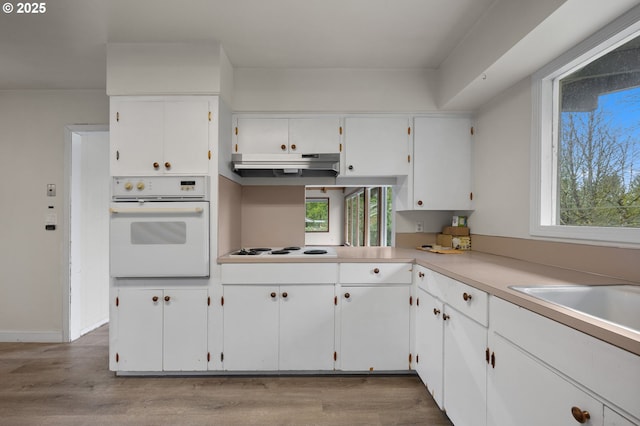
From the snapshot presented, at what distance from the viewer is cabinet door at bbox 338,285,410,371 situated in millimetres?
2418

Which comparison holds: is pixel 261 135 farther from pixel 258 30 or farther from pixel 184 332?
pixel 184 332

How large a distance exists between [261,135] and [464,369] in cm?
227

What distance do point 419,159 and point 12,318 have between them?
4203 mm

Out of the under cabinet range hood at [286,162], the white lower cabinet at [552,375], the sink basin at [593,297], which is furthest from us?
the under cabinet range hood at [286,162]

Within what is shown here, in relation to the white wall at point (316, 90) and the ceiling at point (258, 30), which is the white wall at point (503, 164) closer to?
the ceiling at point (258, 30)

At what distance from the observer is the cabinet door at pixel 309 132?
9.28 ft

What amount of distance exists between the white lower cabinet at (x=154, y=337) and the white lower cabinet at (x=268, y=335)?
0.80ft

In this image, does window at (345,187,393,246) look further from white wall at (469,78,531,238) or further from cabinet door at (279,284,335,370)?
cabinet door at (279,284,335,370)

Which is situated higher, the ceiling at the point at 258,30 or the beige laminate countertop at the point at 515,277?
the ceiling at the point at 258,30

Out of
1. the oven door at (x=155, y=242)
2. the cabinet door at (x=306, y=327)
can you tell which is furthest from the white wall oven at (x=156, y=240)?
the cabinet door at (x=306, y=327)

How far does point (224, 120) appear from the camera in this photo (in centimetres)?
260

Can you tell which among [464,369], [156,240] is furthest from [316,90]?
[464,369]

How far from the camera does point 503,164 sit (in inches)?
96.6

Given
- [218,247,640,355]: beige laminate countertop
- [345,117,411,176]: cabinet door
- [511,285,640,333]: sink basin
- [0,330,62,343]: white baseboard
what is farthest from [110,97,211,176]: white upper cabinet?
[511,285,640,333]: sink basin
